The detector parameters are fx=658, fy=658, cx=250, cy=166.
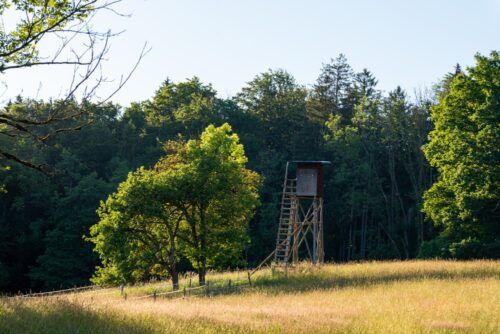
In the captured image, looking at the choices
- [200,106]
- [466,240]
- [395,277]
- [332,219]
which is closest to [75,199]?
[200,106]

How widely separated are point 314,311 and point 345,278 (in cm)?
1480

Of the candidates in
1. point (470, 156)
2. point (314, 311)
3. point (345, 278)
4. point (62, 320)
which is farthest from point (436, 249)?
point (62, 320)

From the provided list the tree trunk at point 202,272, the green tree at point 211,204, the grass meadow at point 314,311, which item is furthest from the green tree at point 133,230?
the grass meadow at point 314,311

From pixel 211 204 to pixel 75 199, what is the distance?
97.5ft

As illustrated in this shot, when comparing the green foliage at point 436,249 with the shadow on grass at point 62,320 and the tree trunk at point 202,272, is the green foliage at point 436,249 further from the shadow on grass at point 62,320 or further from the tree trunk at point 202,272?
the shadow on grass at point 62,320

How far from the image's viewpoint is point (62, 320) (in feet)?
45.9

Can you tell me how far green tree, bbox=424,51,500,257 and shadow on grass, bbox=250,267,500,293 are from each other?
9972 mm

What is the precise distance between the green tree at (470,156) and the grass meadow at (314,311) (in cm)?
1135

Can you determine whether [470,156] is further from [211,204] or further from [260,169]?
[260,169]

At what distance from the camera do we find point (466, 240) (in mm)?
47188

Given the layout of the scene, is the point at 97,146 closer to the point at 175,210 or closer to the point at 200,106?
the point at 200,106

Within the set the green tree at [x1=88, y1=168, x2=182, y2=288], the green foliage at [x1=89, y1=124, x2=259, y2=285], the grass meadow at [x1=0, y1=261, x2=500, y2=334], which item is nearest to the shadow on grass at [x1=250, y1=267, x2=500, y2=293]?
the grass meadow at [x1=0, y1=261, x2=500, y2=334]

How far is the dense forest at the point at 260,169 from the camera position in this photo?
2566 inches

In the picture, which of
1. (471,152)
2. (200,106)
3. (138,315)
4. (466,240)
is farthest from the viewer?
(200,106)
